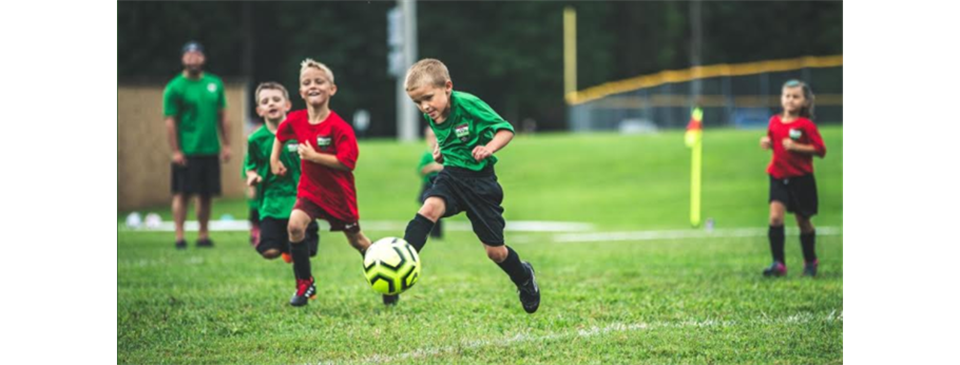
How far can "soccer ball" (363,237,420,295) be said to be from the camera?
624 cm

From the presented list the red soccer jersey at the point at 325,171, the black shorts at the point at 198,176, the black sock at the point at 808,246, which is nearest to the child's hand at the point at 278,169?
the red soccer jersey at the point at 325,171

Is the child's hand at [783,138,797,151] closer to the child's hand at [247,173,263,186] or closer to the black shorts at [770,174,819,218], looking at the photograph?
the black shorts at [770,174,819,218]

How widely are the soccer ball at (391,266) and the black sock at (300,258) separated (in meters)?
1.71

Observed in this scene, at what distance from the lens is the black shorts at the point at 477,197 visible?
21.9 feet

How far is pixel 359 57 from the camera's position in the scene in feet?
78.2

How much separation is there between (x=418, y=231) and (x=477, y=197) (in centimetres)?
39

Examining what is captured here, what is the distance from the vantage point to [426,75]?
647 cm

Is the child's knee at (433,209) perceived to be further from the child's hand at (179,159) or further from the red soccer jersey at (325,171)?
the child's hand at (179,159)

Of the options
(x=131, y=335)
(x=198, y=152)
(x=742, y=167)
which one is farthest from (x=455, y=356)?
(x=742, y=167)

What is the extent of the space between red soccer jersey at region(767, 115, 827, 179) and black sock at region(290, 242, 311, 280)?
3775 millimetres

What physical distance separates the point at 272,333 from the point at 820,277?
15.1 feet

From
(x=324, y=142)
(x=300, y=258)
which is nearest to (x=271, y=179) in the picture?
(x=300, y=258)

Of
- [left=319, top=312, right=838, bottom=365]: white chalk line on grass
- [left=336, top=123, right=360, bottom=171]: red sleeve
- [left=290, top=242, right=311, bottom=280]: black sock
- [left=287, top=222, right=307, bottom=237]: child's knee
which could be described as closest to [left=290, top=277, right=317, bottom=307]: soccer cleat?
[left=290, top=242, right=311, bottom=280]: black sock
